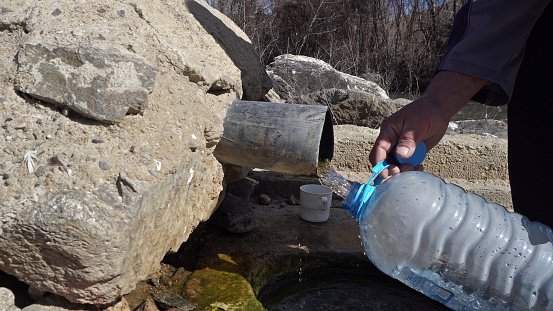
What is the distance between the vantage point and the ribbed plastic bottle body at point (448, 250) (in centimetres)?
193

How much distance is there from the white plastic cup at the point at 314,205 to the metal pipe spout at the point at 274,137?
1167 mm

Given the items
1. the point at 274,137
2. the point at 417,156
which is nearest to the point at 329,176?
the point at 274,137

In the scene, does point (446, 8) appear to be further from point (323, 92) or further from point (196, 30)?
point (196, 30)

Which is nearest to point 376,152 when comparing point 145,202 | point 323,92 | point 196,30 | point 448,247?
point 448,247

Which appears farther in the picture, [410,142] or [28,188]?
[410,142]

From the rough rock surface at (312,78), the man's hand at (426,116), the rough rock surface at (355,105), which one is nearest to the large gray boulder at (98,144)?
the man's hand at (426,116)

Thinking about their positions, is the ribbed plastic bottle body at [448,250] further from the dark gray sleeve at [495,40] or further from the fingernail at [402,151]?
the dark gray sleeve at [495,40]

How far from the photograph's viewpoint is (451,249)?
6.64ft

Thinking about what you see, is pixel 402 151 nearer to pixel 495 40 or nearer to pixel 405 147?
pixel 405 147

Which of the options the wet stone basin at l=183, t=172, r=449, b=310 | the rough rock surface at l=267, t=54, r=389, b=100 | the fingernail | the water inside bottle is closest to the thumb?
the fingernail

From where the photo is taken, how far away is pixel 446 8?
12.2 m

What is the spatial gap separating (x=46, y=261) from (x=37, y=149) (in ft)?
1.27

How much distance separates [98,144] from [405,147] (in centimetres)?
111

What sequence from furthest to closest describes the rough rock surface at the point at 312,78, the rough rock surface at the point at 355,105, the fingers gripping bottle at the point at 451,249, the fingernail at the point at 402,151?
the rough rock surface at the point at 312,78 < the rough rock surface at the point at 355,105 < the fingers gripping bottle at the point at 451,249 < the fingernail at the point at 402,151
